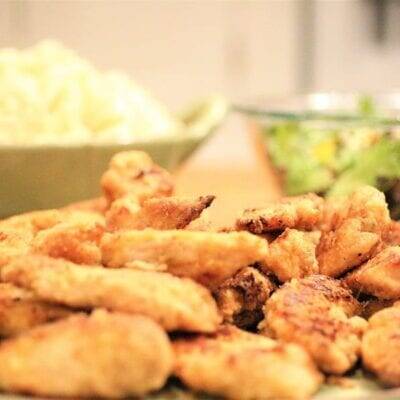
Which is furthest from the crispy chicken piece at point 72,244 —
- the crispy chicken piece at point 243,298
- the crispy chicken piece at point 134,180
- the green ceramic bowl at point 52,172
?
the green ceramic bowl at point 52,172

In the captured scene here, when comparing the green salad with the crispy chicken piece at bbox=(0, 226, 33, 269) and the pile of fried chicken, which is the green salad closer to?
the pile of fried chicken

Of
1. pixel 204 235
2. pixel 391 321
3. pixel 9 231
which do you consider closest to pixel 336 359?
pixel 391 321

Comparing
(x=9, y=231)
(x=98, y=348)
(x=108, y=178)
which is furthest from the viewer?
(x=108, y=178)

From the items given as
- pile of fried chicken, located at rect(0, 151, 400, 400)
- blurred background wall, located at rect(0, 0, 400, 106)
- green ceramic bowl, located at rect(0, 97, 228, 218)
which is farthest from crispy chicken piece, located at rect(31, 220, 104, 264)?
blurred background wall, located at rect(0, 0, 400, 106)

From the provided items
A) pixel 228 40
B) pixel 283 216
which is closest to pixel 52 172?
pixel 283 216

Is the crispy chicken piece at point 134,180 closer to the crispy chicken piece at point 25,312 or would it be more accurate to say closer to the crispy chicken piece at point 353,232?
the crispy chicken piece at point 353,232

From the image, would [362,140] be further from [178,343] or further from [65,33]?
[65,33]

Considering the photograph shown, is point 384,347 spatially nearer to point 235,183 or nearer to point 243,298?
point 243,298
